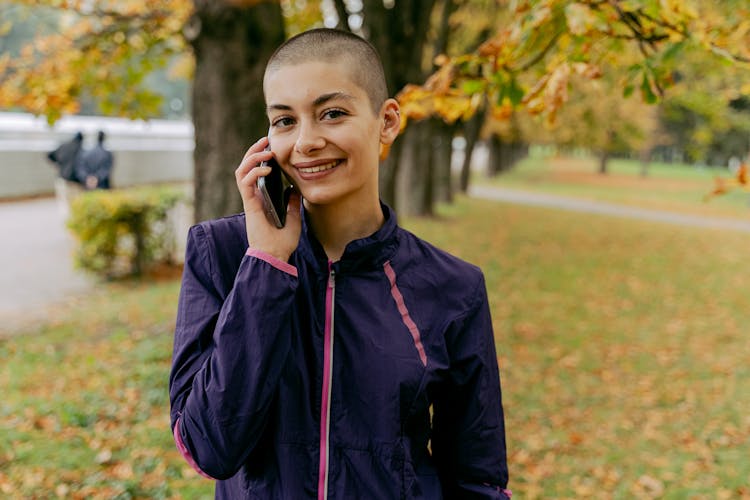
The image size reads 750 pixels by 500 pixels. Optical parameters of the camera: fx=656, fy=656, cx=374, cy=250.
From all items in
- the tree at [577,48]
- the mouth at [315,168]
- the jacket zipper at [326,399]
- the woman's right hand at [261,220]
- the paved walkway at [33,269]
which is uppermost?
the tree at [577,48]

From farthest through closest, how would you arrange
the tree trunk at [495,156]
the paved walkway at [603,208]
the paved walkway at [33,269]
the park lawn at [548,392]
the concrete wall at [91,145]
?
the tree trunk at [495,156]
the paved walkway at [603,208]
the concrete wall at [91,145]
the paved walkway at [33,269]
the park lawn at [548,392]

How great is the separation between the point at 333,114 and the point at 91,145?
2458 centimetres

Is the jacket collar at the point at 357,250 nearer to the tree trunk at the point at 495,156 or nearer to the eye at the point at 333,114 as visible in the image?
the eye at the point at 333,114

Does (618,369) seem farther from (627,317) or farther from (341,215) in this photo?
(341,215)

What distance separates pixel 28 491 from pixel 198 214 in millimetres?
3076

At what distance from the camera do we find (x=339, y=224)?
5.95 ft

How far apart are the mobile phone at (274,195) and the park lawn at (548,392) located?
3.12 m

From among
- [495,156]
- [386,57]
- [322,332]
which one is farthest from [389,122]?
[495,156]

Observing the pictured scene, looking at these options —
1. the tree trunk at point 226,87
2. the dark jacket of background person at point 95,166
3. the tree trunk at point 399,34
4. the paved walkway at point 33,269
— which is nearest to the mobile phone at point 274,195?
the tree trunk at point 226,87

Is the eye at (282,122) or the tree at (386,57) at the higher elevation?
the tree at (386,57)

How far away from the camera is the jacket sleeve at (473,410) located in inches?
69.3

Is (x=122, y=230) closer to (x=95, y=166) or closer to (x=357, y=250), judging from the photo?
(x=95, y=166)

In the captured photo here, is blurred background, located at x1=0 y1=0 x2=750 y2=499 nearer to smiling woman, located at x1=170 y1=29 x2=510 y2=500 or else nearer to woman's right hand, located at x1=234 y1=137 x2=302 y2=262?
smiling woman, located at x1=170 y1=29 x2=510 y2=500

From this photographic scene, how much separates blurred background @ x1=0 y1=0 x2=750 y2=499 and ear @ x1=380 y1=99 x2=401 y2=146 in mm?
1081
